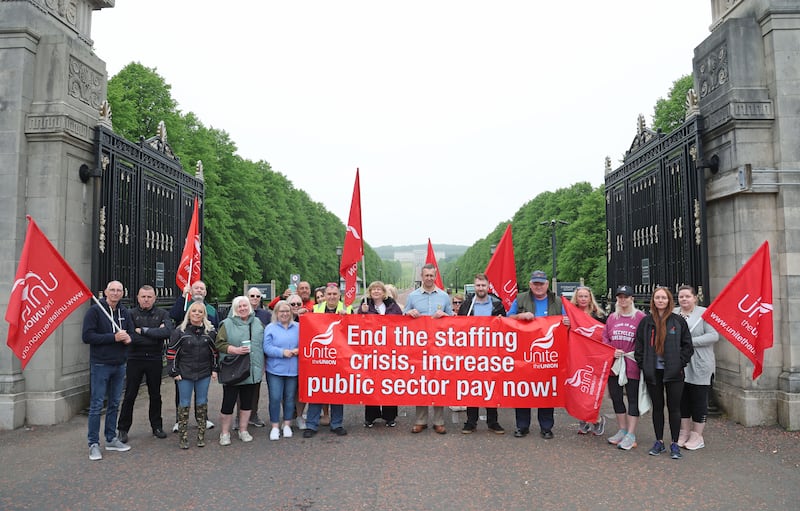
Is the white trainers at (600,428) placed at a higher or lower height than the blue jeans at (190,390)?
lower

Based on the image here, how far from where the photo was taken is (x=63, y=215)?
877 cm

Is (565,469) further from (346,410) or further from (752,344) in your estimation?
(346,410)

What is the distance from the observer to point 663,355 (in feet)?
21.3

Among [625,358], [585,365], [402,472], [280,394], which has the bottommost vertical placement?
[402,472]

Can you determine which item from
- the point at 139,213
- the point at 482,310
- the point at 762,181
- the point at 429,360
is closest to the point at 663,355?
the point at 482,310

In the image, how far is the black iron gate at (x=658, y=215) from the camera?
900 cm

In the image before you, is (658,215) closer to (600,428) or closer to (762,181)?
(762,181)

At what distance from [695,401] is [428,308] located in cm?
347

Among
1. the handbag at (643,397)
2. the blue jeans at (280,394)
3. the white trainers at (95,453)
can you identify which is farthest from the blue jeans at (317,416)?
the handbag at (643,397)

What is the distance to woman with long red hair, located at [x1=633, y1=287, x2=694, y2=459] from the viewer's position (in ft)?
21.2

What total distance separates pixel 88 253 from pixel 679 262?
31.9 ft

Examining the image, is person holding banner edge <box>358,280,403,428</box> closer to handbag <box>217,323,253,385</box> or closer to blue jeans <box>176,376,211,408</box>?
handbag <box>217,323,253,385</box>

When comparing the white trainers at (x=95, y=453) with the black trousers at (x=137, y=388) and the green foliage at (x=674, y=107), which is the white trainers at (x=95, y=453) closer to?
the black trousers at (x=137, y=388)

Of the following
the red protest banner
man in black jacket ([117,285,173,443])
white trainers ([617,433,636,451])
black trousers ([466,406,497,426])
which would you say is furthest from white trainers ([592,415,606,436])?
man in black jacket ([117,285,173,443])
